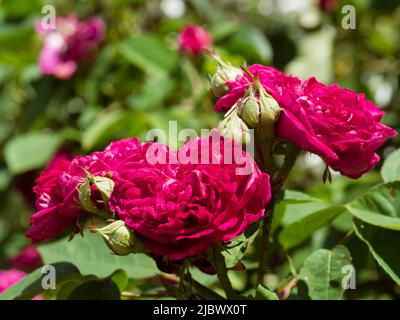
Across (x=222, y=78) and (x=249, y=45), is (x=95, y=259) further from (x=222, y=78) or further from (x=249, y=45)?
(x=249, y=45)

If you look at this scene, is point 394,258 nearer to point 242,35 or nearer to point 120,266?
point 120,266

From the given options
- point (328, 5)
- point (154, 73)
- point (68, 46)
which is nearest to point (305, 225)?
point (154, 73)

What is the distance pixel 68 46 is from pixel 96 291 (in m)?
1.12

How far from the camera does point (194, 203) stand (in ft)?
2.44

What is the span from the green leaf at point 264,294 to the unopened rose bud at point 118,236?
6.3 inches

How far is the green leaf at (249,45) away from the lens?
1.84m

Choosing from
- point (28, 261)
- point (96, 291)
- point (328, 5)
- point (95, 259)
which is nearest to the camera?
point (96, 291)

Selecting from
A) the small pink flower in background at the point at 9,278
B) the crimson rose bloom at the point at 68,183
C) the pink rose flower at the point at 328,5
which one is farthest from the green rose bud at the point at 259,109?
the pink rose flower at the point at 328,5

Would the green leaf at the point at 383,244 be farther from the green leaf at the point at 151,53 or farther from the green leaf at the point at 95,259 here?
the green leaf at the point at 151,53

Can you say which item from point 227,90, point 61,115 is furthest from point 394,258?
point 61,115

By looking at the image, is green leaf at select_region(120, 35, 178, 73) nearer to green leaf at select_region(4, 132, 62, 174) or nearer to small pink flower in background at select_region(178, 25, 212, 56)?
small pink flower in background at select_region(178, 25, 212, 56)

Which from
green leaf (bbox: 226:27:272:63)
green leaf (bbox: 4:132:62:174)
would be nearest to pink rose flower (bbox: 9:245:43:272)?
Answer: green leaf (bbox: 4:132:62:174)

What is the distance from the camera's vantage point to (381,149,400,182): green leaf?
3.40ft
